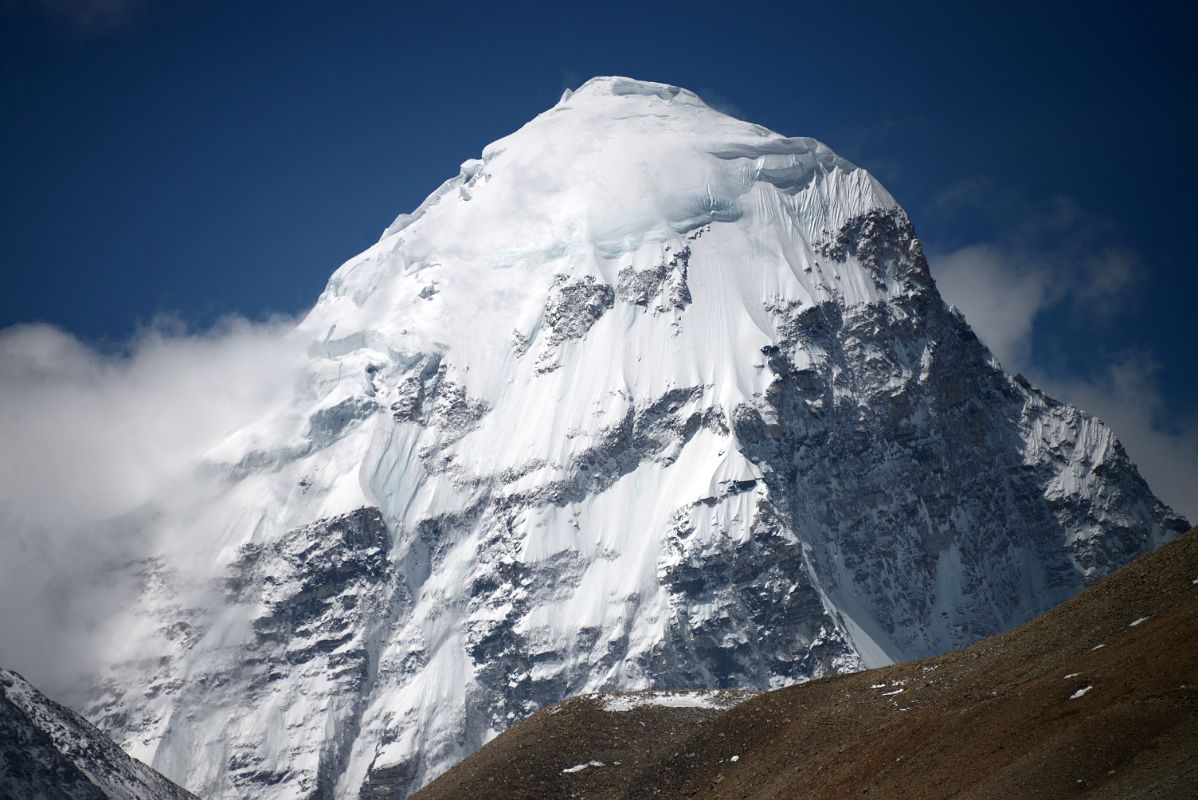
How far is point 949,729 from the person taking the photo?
4822 centimetres

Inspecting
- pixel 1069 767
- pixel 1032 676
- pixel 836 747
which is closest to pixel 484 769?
pixel 836 747

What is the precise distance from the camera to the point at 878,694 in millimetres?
60125

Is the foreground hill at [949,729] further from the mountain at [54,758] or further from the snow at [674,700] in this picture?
the mountain at [54,758]

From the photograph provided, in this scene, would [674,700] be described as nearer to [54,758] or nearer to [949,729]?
[949,729]

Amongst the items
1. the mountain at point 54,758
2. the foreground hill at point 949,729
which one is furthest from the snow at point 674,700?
the mountain at point 54,758

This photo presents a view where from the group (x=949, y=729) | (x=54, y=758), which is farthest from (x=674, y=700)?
(x=54, y=758)

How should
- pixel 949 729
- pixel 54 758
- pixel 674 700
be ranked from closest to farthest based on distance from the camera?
pixel 54 758
pixel 949 729
pixel 674 700

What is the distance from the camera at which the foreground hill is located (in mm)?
41000

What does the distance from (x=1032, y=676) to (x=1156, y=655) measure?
774 centimetres

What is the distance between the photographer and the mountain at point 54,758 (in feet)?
149

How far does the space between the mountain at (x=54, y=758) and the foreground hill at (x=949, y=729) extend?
16614mm

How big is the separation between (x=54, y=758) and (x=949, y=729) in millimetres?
32661

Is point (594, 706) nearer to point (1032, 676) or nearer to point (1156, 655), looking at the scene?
point (1032, 676)

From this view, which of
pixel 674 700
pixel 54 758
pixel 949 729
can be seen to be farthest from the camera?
pixel 674 700
